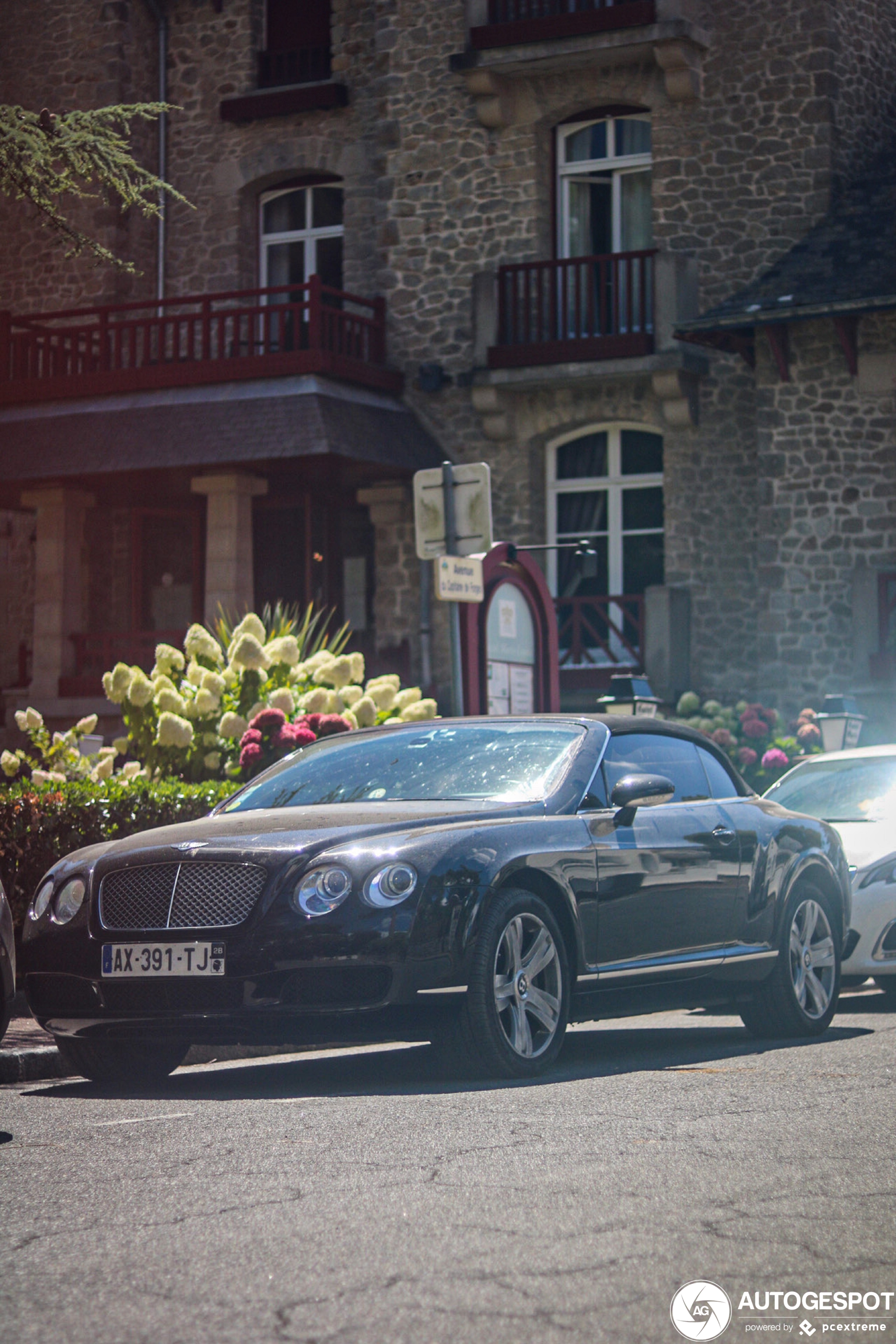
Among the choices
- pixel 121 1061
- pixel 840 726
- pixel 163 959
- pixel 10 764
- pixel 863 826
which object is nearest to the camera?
pixel 163 959

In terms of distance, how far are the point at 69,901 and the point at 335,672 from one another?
6581 mm

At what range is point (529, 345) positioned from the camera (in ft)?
81.2

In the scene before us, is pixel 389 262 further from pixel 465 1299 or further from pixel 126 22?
pixel 465 1299

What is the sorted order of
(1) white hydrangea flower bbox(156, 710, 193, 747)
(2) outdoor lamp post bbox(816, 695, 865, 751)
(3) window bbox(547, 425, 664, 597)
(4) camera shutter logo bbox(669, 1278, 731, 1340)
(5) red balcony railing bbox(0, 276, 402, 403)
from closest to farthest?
1. (4) camera shutter logo bbox(669, 1278, 731, 1340)
2. (1) white hydrangea flower bbox(156, 710, 193, 747)
3. (2) outdoor lamp post bbox(816, 695, 865, 751)
4. (5) red balcony railing bbox(0, 276, 402, 403)
5. (3) window bbox(547, 425, 664, 597)

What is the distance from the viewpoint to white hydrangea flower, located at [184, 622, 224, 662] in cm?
1417

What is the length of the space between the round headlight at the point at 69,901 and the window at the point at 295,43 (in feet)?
71.6

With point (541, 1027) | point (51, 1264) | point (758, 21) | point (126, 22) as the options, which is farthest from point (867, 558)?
point (51, 1264)

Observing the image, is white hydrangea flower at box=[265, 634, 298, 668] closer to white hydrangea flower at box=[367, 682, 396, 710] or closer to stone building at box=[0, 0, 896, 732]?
white hydrangea flower at box=[367, 682, 396, 710]

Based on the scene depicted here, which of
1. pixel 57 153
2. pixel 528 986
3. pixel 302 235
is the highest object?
pixel 302 235

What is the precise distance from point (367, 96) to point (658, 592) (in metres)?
8.58

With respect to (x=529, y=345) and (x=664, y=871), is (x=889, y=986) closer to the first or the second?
(x=664, y=871)

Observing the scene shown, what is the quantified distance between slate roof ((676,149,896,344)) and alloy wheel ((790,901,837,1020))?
13.1 metres

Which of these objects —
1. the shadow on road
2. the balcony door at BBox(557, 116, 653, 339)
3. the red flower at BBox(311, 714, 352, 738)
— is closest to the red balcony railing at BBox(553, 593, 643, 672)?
the balcony door at BBox(557, 116, 653, 339)

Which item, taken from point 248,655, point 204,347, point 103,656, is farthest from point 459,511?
A: point 103,656
